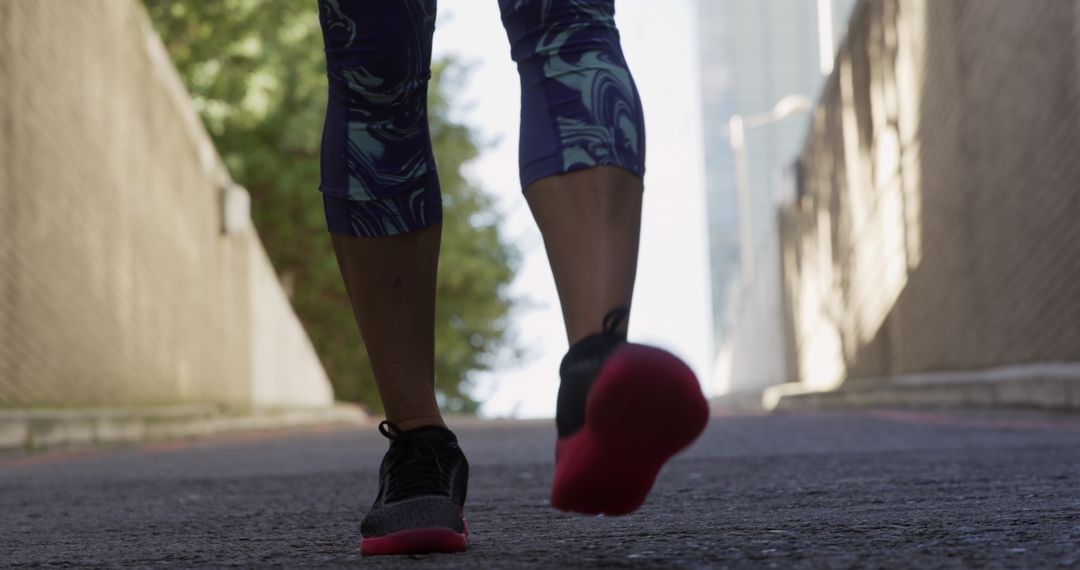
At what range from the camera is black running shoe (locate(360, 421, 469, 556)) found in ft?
6.50

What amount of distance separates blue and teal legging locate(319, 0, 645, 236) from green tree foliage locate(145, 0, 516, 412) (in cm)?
1339

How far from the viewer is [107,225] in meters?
9.99

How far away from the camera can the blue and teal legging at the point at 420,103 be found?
71.6 inches

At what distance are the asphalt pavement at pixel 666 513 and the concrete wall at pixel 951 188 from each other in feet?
9.75

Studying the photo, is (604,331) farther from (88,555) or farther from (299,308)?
(299,308)

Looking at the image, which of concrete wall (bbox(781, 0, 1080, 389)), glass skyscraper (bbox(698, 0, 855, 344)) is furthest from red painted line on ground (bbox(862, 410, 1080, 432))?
glass skyscraper (bbox(698, 0, 855, 344))

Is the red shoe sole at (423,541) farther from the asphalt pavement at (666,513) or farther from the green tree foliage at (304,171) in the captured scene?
the green tree foliage at (304,171)

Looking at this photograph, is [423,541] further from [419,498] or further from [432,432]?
[432,432]

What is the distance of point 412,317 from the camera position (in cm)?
218

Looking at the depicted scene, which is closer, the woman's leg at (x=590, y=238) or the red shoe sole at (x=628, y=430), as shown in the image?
the red shoe sole at (x=628, y=430)

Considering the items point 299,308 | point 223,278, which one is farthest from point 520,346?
point 223,278

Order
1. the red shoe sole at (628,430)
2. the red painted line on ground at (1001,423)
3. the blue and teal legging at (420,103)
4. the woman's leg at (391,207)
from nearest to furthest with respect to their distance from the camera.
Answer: the red shoe sole at (628,430), the blue and teal legging at (420,103), the woman's leg at (391,207), the red painted line on ground at (1001,423)

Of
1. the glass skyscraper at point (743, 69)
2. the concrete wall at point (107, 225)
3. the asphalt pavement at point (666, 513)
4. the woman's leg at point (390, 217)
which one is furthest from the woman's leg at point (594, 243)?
the glass skyscraper at point (743, 69)

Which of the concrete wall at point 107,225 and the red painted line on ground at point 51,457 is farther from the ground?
the concrete wall at point 107,225
